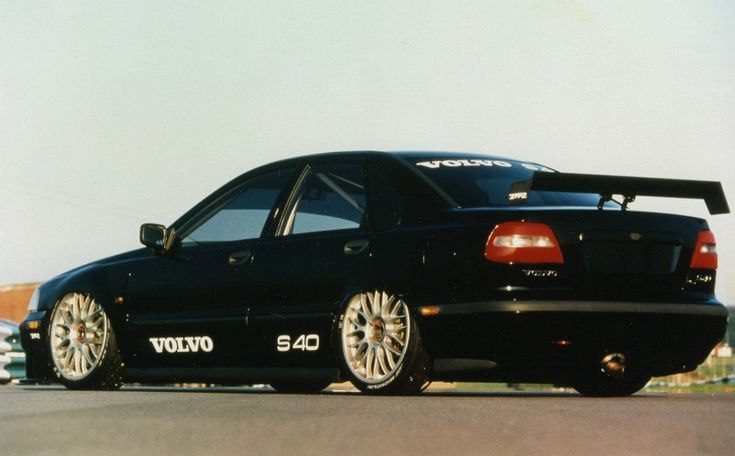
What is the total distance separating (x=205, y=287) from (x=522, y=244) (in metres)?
2.51

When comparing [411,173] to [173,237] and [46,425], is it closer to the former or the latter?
[173,237]

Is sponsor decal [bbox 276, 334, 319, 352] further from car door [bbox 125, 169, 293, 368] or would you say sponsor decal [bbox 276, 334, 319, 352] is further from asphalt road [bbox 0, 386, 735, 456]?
asphalt road [bbox 0, 386, 735, 456]

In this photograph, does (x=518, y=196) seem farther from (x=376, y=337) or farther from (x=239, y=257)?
(x=239, y=257)

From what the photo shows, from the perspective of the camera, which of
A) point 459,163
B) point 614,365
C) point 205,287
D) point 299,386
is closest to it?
point 614,365

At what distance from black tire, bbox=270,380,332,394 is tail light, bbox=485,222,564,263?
8.48ft

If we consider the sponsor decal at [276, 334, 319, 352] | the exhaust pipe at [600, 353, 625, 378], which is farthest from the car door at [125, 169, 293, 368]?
the exhaust pipe at [600, 353, 625, 378]

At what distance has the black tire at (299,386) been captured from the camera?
33.6 ft

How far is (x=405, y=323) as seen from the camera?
8188mm

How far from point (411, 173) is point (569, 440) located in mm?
3506

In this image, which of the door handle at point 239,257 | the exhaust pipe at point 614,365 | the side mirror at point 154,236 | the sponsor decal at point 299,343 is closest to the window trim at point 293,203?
the door handle at point 239,257

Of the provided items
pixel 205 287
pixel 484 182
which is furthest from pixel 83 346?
pixel 484 182

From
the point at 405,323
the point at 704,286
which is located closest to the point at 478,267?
the point at 405,323

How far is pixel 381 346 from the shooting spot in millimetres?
8289

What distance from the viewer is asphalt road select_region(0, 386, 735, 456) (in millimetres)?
5285
